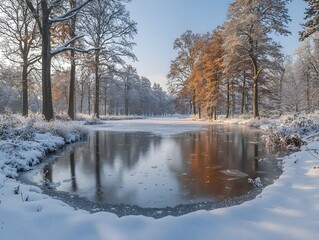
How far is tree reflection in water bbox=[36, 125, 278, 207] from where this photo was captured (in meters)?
5.30

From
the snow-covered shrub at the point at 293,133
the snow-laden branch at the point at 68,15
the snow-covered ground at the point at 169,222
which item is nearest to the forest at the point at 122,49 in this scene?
the snow-laden branch at the point at 68,15

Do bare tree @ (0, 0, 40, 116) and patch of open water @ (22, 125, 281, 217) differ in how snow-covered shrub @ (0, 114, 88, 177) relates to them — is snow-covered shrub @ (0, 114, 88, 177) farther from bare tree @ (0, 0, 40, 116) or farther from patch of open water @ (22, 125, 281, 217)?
bare tree @ (0, 0, 40, 116)

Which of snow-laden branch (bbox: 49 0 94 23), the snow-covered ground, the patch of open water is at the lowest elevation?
the patch of open water

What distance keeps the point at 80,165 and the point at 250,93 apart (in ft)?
115

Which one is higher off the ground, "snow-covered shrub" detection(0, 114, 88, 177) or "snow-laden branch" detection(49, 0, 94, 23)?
"snow-laden branch" detection(49, 0, 94, 23)

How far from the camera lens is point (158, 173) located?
697 centimetres

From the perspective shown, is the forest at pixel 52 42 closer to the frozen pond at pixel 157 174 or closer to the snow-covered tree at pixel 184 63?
the frozen pond at pixel 157 174

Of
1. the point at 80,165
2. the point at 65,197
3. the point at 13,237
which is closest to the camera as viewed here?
the point at 13,237

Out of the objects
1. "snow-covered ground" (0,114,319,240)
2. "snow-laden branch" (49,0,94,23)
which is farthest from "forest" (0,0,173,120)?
"snow-covered ground" (0,114,319,240)

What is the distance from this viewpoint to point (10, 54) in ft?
74.3

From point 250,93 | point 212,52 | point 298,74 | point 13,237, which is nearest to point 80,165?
point 13,237

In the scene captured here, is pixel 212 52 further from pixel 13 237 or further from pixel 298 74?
pixel 13 237

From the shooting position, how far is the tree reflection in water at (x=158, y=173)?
17.4ft

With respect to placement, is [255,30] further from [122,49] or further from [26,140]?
[26,140]
